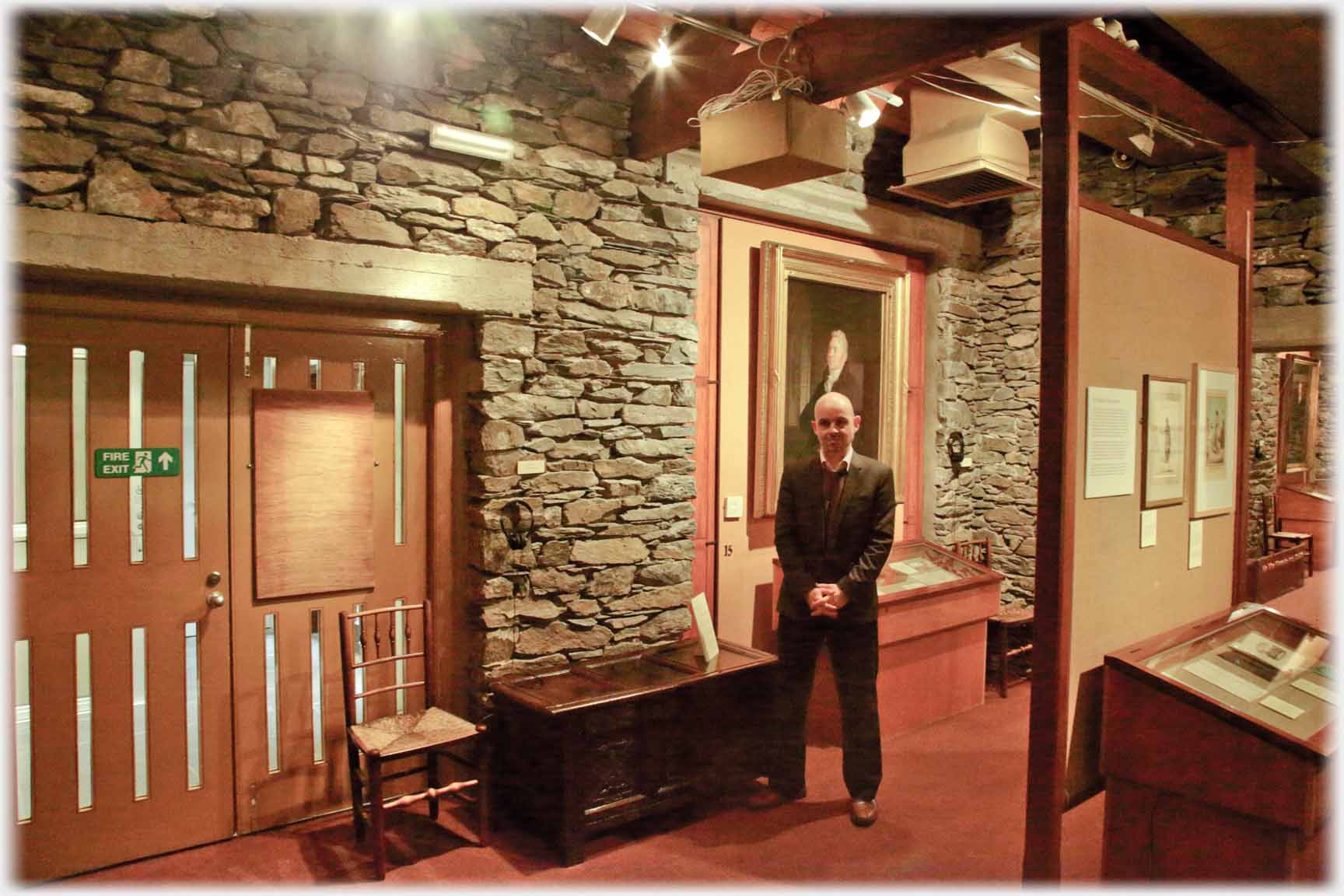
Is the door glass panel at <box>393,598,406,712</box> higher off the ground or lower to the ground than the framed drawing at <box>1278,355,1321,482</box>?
lower

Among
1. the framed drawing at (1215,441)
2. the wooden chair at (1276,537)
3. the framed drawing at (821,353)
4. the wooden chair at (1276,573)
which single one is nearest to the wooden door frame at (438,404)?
the framed drawing at (821,353)

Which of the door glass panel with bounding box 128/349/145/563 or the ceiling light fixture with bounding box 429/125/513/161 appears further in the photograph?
the ceiling light fixture with bounding box 429/125/513/161

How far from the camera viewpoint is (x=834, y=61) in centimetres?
323

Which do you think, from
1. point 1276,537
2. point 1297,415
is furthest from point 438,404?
point 1297,415

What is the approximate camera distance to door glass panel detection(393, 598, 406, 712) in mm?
3789

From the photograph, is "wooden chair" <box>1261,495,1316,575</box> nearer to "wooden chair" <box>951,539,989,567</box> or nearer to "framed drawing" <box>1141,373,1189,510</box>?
"wooden chair" <box>951,539,989,567</box>

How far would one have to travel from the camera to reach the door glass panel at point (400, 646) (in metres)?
3.79

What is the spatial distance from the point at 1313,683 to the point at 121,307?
4.15m

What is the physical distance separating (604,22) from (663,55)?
1.85 ft

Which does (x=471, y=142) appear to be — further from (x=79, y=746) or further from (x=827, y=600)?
(x=79, y=746)

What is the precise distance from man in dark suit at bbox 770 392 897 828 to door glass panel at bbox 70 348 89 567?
2.61 metres

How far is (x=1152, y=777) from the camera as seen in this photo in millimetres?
2656

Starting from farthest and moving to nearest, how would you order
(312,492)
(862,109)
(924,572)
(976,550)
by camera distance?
(976,550) < (924,572) < (862,109) < (312,492)

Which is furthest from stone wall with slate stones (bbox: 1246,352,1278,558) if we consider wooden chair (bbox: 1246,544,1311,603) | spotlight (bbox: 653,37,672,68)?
spotlight (bbox: 653,37,672,68)
